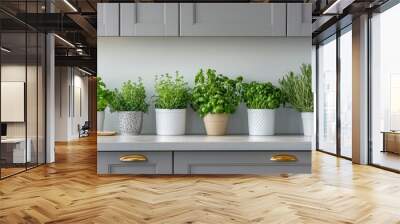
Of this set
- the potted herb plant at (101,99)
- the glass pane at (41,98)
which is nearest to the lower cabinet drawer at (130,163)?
the potted herb plant at (101,99)

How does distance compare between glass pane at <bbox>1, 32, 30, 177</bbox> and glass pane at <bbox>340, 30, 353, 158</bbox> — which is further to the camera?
glass pane at <bbox>340, 30, 353, 158</bbox>

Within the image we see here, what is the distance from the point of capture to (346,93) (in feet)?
24.2

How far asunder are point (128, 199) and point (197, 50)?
78.7 inches

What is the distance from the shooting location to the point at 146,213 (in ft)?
9.27

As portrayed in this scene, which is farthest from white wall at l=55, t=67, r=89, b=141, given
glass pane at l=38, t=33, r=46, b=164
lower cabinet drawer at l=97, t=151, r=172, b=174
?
lower cabinet drawer at l=97, t=151, r=172, b=174

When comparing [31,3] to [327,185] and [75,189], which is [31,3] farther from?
[327,185]

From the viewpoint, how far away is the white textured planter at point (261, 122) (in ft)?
5.55

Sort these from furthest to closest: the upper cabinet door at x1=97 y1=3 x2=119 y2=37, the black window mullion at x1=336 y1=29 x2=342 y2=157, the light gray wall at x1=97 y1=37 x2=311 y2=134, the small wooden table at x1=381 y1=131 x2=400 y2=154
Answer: the black window mullion at x1=336 y1=29 x2=342 y2=157, the small wooden table at x1=381 y1=131 x2=400 y2=154, the light gray wall at x1=97 y1=37 x2=311 y2=134, the upper cabinet door at x1=97 y1=3 x2=119 y2=37

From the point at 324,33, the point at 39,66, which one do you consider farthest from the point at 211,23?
the point at 324,33

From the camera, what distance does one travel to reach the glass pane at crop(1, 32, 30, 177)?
4.95 metres

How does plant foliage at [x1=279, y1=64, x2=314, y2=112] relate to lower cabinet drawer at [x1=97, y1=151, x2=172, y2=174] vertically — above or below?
above

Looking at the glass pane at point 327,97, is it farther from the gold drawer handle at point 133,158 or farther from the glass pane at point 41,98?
the gold drawer handle at point 133,158

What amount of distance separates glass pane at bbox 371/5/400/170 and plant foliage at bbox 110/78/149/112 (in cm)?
458

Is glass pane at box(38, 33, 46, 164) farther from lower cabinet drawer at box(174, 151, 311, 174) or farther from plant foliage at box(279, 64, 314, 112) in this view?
lower cabinet drawer at box(174, 151, 311, 174)
